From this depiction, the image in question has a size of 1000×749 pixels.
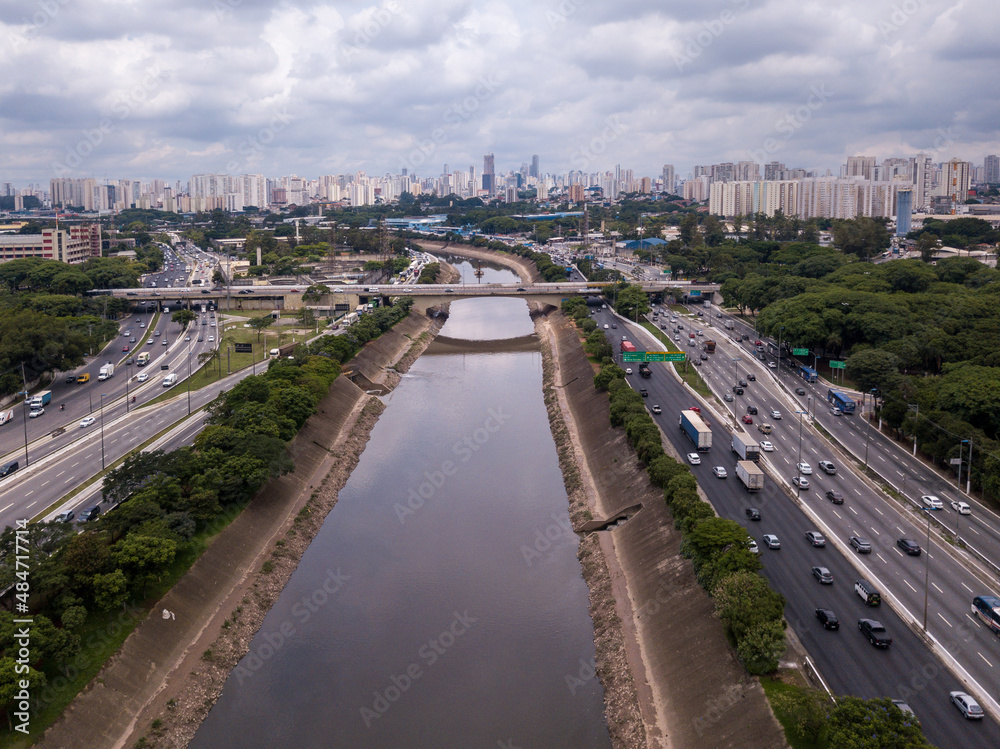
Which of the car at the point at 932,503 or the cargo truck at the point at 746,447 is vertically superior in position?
the cargo truck at the point at 746,447

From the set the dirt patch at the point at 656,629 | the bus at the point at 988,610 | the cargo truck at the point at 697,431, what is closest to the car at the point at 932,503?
the bus at the point at 988,610

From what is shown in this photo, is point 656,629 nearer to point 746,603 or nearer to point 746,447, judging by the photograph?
point 746,603

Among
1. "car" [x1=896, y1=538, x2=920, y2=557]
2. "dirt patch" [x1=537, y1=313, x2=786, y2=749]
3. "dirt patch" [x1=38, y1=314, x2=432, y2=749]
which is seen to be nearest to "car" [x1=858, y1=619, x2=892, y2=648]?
"dirt patch" [x1=537, y1=313, x2=786, y2=749]

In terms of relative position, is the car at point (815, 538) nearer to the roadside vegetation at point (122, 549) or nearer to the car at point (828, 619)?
the car at point (828, 619)

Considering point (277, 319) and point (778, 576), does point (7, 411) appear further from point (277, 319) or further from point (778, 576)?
point (778, 576)

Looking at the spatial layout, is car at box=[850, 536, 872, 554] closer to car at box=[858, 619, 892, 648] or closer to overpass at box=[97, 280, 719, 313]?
car at box=[858, 619, 892, 648]
